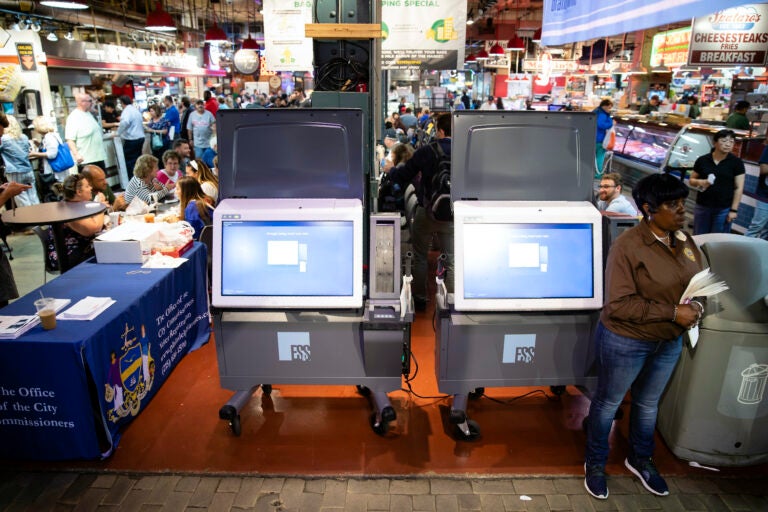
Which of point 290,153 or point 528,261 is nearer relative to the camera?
point 528,261

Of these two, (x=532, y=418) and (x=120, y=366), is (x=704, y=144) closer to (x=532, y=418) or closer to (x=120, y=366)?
(x=532, y=418)

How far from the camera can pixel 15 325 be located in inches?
132

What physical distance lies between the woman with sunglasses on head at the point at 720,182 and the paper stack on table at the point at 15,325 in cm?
671

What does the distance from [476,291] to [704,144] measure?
6.98m

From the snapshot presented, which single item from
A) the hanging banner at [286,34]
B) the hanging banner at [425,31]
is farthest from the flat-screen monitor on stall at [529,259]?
the hanging banner at [286,34]

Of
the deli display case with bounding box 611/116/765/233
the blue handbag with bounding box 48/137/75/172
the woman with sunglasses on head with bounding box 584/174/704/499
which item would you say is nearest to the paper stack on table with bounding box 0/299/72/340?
the woman with sunglasses on head with bounding box 584/174/704/499

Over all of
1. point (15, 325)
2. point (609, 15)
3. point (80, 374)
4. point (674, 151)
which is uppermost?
point (609, 15)

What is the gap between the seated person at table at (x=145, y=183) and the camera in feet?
21.1

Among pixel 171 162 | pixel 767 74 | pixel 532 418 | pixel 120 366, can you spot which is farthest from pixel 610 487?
pixel 767 74

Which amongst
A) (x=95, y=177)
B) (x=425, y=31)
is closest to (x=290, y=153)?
(x=95, y=177)

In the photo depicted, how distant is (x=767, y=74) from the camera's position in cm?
1597

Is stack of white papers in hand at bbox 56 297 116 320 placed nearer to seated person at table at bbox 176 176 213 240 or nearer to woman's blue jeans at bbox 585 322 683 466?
seated person at table at bbox 176 176 213 240

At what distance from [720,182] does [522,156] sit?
4.39 meters

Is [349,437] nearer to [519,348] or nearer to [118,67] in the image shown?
[519,348]
